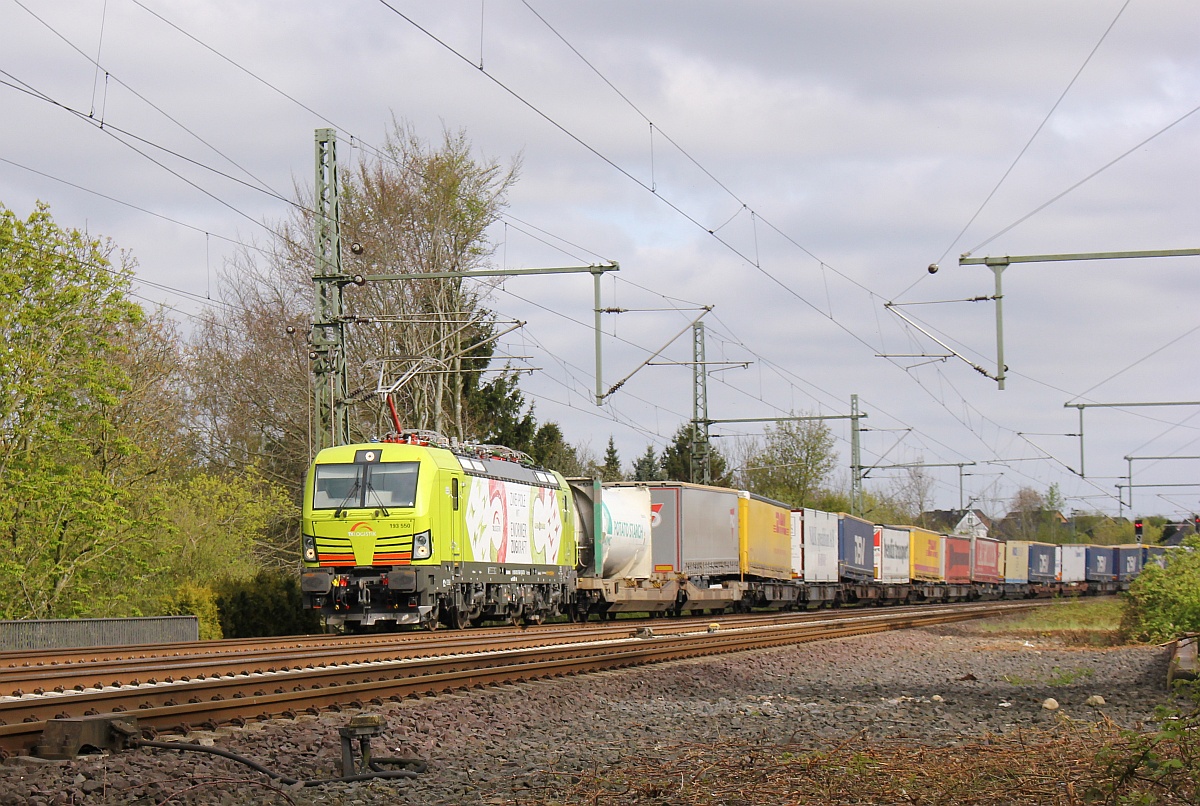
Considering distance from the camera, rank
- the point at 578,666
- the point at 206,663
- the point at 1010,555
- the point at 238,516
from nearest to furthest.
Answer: the point at 206,663 < the point at 578,666 < the point at 238,516 < the point at 1010,555

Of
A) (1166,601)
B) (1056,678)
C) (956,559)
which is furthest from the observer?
(956,559)

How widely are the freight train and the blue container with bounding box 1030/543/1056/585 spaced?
1668cm

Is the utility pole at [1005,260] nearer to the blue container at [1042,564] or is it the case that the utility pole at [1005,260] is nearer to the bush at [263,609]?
the bush at [263,609]

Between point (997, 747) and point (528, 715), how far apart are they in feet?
15.3

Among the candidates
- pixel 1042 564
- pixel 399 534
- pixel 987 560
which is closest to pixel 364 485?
pixel 399 534

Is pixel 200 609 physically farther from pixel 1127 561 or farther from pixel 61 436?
pixel 1127 561

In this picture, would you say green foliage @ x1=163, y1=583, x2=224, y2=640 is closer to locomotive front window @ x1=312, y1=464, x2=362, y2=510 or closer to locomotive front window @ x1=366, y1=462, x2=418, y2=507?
locomotive front window @ x1=312, y1=464, x2=362, y2=510

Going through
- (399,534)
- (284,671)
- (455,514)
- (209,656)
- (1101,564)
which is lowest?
(1101,564)

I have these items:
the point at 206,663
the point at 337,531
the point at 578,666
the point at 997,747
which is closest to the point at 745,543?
the point at 337,531

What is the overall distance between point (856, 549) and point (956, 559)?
14.7m

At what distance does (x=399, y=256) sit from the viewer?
3866 centimetres

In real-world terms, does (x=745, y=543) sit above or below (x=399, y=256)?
below

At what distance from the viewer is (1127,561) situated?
7619cm

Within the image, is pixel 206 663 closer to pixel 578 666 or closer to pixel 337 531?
pixel 578 666
